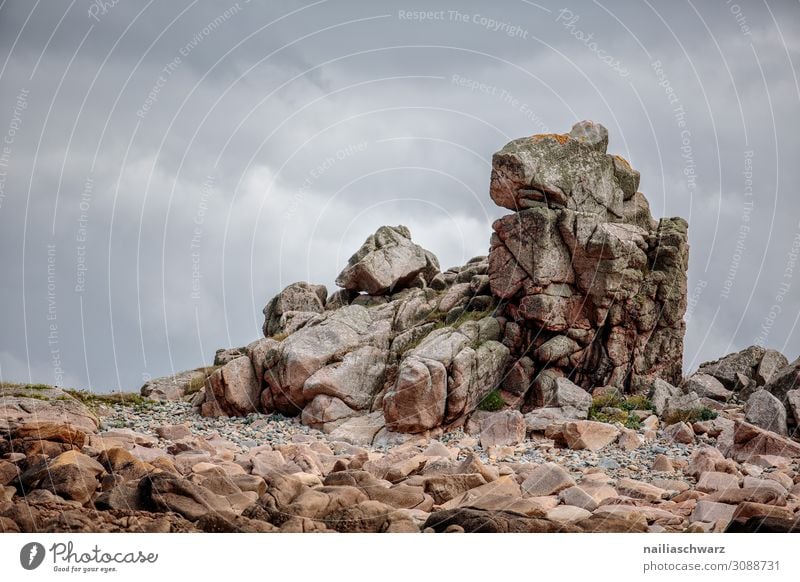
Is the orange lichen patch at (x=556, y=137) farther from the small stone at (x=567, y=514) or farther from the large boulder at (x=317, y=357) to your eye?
the small stone at (x=567, y=514)

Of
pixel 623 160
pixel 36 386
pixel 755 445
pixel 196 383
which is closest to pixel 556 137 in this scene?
pixel 623 160

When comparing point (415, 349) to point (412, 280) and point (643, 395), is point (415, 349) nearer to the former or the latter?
point (643, 395)

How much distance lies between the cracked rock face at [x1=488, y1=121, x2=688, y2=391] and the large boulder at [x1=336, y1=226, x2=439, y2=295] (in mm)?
14548

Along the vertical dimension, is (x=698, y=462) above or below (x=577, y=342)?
below

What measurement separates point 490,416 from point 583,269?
367 inches

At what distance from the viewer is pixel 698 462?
23.6m

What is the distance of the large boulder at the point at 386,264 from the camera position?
2079 inches

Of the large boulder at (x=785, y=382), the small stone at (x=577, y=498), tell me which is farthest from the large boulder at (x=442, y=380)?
the small stone at (x=577, y=498)

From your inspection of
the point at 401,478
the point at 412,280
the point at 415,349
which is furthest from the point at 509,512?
the point at 412,280

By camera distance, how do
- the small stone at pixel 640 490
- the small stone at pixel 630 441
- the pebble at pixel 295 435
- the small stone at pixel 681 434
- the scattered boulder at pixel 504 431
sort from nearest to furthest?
the small stone at pixel 640 490, the pebble at pixel 295 435, the small stone at pixel 630 441, the small stone at pixel 681 434, the scattered boulder at pixel 504 431

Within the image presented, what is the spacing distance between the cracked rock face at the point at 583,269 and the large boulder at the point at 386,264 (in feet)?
47.7

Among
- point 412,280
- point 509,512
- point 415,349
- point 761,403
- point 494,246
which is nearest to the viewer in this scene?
point 509,512

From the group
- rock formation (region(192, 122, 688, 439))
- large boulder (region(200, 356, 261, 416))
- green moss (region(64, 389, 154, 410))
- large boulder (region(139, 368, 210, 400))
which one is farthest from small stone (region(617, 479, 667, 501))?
large boulder (region(139, 368, 210, 400))
